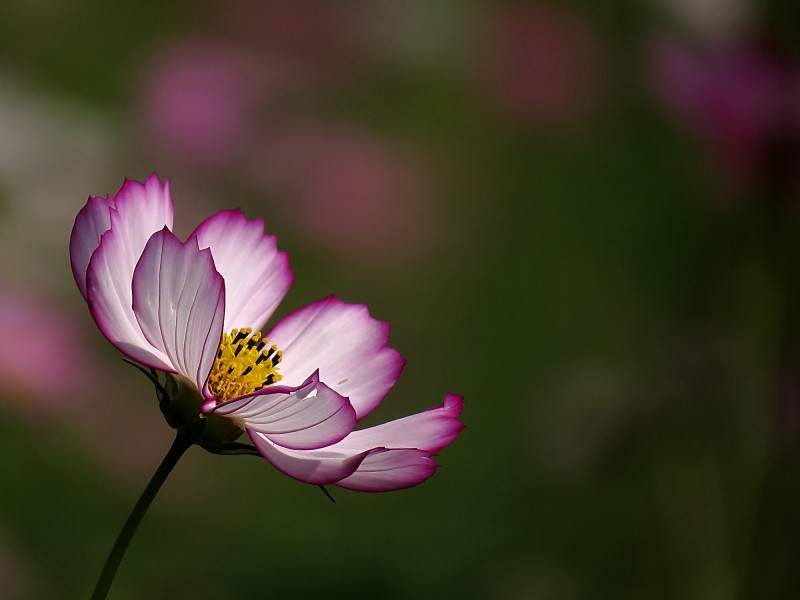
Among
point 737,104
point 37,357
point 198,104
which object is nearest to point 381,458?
point 737,104

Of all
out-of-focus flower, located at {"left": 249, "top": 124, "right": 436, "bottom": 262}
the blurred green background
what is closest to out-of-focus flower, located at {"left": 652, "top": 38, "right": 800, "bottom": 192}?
the blurred green background

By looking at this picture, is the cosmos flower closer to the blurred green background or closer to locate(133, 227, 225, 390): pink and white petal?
locate(133, 227, 225, 390): pink and white petal

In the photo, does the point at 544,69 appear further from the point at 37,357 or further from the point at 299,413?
the point at 299,413

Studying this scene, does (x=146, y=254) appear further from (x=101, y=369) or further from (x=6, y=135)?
(x=6, y=135)

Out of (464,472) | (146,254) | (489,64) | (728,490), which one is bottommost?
(464,472)

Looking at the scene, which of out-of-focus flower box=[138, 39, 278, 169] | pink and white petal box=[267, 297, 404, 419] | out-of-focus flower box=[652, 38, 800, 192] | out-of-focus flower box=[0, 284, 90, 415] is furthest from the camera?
out-of-focus flower box=[138, 39, 278, 169]

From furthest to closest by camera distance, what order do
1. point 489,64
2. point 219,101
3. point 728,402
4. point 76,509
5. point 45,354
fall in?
point 489,64 → point 219,101 → point 76,509 → point 45,354 → point 728,402

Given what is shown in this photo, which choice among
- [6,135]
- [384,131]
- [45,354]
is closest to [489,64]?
[384,131]
